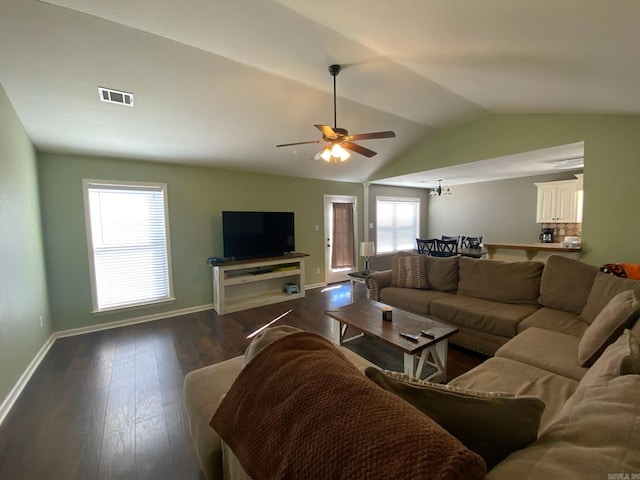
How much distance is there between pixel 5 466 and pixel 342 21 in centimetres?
355

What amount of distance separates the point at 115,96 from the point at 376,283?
3581 mm

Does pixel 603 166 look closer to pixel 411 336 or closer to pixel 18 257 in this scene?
pixel 411 336

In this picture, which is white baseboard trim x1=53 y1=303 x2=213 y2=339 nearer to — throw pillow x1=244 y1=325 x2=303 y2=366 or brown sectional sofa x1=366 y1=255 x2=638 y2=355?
brown sectional sofa x1=366 y1=255 x2=638 y2=355

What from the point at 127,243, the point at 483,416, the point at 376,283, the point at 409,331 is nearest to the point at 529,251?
the point at 376,283

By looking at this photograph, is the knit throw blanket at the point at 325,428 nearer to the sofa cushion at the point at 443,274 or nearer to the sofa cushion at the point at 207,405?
the sofa cushion at the point at 207,405

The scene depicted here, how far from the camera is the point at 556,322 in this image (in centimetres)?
235

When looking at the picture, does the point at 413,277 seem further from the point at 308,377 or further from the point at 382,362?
the point at 308,377

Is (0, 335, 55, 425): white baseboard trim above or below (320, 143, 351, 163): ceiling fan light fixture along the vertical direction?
below

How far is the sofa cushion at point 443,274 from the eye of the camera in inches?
135

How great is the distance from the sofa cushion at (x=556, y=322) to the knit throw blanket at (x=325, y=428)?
2.33 m

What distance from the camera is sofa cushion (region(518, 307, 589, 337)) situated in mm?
2217

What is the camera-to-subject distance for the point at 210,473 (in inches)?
47.0

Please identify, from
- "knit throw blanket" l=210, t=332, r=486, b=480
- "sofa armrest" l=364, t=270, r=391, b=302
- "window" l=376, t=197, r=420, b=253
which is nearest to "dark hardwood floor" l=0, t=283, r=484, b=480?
"sofa armrest" l=364, t=270, r=391, b=302

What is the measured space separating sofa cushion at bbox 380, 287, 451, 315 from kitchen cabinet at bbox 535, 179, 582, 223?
144 inches
